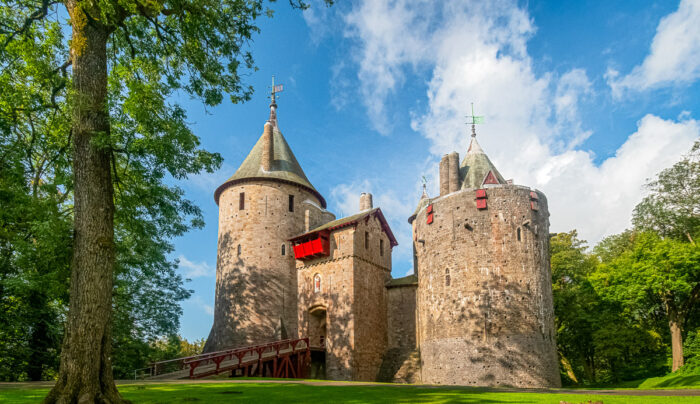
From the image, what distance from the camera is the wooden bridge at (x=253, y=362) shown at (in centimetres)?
2200

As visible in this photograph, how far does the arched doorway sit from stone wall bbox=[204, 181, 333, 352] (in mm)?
1368

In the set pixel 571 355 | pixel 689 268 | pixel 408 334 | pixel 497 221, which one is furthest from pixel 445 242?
pixel 571 355

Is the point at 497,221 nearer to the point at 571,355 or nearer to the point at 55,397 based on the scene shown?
the point at 571,355

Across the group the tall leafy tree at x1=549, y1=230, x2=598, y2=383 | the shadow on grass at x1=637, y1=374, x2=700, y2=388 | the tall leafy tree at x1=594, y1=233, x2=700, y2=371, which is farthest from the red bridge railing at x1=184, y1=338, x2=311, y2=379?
the shadow on grass at x1=637, y1=374, x2=700, y2=388

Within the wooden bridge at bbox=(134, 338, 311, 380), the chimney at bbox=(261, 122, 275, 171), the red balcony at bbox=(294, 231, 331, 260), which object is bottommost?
the wooden bridge at bbox=(134, 338, 311, 380)

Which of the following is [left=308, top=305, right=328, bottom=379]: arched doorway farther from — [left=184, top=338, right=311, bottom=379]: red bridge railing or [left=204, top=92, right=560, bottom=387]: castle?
[left=184, top=338, right=311, bottom=379]: red bridge railing

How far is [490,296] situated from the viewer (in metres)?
24.6

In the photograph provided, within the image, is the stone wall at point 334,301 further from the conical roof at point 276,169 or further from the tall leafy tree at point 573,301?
the tall leafy tree at point 573,301

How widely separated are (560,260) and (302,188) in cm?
1886

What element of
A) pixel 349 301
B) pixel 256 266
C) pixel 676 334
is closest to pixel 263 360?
pixel 349 301

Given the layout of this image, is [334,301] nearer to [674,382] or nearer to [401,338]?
[401,338]

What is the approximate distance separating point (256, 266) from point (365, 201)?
9319 millimetres

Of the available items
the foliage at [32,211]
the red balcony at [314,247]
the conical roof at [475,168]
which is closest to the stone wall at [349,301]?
the red balcony at [314,247]

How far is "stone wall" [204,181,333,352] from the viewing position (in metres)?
30.1
